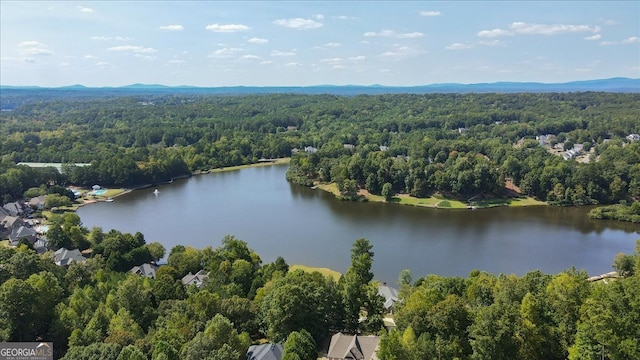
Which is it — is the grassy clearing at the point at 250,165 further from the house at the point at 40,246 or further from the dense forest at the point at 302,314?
the dense forest at the point at 302,314

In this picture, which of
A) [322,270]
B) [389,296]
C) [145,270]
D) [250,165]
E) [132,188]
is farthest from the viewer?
[250,165]

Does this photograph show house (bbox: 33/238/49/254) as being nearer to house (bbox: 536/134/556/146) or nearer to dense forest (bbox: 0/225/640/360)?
dense forest (bbox: 0/225/640/360)

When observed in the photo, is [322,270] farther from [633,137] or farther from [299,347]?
[633,137]

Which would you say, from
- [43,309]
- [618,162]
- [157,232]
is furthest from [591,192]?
[43,309]

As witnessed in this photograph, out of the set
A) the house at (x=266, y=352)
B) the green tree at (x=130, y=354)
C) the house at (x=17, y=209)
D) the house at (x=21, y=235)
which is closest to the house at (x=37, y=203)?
the house at (x=17, y=209)

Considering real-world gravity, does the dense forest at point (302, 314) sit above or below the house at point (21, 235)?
above

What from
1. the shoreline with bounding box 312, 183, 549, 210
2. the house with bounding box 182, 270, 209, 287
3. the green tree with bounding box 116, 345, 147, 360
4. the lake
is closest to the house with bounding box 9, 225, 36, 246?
the lake

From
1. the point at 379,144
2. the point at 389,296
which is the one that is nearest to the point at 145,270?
the point at 389,296
